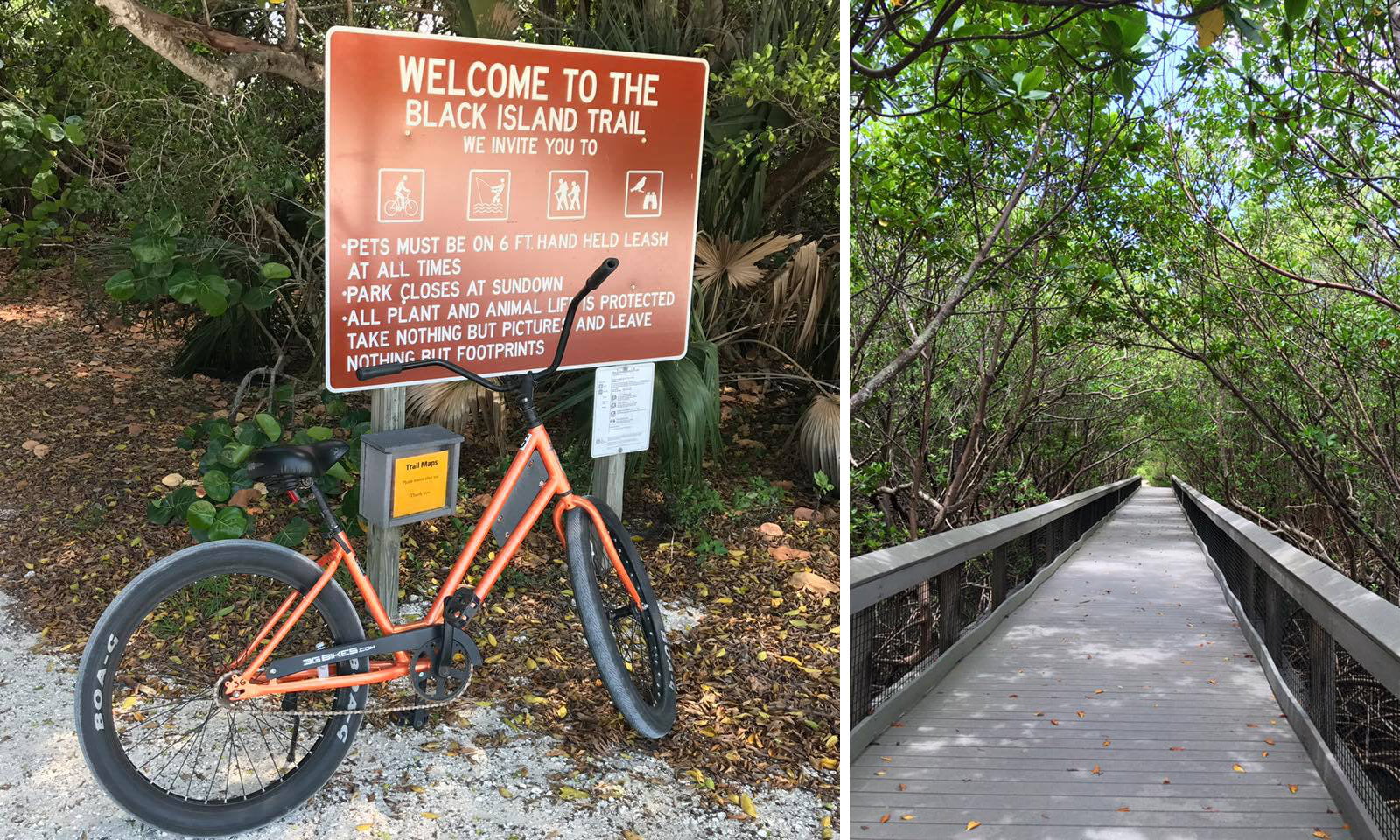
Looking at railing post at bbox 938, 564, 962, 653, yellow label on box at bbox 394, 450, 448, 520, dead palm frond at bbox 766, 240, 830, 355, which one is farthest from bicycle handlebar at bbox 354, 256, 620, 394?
railing post at bbox 938, 564, 962, 653

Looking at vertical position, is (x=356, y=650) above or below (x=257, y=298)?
below

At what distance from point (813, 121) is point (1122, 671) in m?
3.66

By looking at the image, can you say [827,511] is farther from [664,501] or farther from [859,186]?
[859,186]

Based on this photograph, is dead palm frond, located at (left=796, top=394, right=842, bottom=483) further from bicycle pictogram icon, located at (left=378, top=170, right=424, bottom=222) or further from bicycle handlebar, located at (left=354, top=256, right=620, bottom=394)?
bicycle pictogram icon, located at (left=378, top=170, right=424, bottom=222)

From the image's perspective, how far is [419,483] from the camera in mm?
4004

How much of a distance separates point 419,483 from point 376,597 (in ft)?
1.49

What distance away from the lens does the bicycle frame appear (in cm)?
334

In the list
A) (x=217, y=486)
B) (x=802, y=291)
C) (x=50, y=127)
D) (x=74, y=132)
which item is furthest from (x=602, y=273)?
(x=50, y=127)

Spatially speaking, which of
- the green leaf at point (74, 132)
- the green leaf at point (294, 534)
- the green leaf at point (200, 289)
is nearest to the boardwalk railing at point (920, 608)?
the green leaf at point (294, 534)

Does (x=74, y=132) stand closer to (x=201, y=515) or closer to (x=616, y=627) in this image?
(x=201, y=515)

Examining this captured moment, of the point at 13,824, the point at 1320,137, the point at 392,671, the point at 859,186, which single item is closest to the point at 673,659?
the point at 392,671

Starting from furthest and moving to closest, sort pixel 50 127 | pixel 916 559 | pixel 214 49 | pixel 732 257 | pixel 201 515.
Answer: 1. pixel 732 257
2. pixel 50 127
3. pixel 214 49
4. pixel 916 559
5. pixel 201 515

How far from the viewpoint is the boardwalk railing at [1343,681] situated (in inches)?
145

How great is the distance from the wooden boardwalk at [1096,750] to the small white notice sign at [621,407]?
1.64 meters
